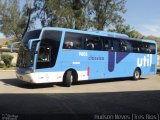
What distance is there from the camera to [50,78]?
1730cm

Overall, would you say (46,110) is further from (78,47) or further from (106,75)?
(106,75)

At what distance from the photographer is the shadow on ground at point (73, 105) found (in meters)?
10.1

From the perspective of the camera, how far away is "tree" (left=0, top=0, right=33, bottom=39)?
45750mm

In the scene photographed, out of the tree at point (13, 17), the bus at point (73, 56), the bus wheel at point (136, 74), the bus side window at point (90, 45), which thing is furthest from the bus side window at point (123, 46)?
the tree at point (13, 17)

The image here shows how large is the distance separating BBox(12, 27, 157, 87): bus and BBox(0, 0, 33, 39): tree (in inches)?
991

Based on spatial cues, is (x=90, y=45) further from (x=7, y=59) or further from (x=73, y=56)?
(x=7, y=59)

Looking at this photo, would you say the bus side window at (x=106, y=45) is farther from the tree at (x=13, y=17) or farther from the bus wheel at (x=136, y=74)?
the tree at (x=13, y=17)

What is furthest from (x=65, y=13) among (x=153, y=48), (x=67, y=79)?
(x=67, y=79)

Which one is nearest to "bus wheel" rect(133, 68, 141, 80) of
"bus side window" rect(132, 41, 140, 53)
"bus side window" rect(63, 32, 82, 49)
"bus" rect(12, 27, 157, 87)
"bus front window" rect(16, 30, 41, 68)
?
"bus" rect(12, 27, 157, 87)

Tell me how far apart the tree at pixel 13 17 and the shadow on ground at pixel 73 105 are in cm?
3268

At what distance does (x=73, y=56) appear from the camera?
60.8 feet

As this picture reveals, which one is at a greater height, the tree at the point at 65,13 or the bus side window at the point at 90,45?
the tree at the point at 65,13

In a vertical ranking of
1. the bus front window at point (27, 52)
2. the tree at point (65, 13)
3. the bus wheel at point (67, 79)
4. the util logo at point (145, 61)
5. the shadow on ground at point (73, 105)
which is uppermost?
the tree at point (65, 13)

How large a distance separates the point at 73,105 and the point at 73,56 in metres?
6.84
